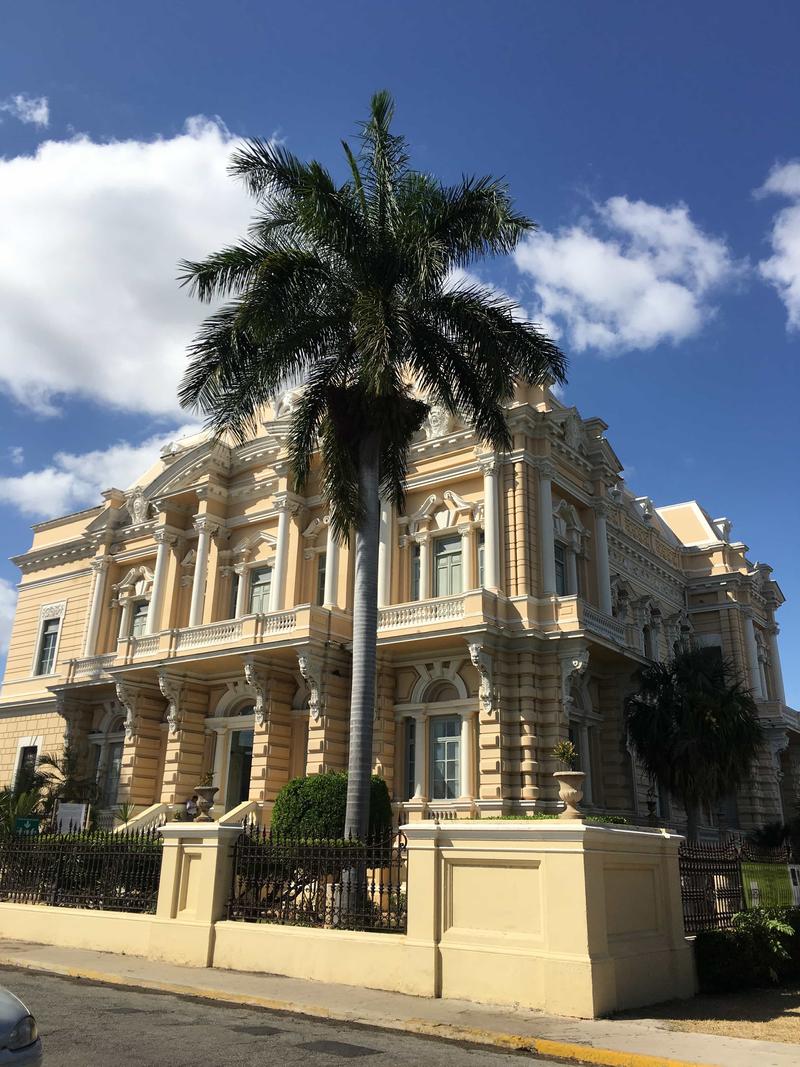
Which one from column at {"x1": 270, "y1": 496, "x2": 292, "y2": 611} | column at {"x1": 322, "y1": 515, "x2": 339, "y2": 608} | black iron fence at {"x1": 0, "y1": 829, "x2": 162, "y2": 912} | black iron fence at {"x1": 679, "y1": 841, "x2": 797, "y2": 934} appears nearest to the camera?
black iron fence at {"x1": 679, "y1": 841, "x2": 797, "y2": 934}

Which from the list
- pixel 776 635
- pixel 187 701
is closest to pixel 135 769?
pixel 187 701

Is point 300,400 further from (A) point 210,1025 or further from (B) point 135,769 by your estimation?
(B) point 135,769

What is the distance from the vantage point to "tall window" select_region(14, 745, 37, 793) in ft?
90.6

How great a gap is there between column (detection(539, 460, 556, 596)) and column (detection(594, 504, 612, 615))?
2345 millimetres

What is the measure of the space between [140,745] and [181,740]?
82.3 inches

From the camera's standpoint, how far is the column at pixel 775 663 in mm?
35844

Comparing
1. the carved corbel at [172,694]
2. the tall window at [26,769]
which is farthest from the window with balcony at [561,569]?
the tall window at [26,769]

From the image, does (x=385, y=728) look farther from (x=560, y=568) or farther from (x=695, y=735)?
(x=695, y=735)

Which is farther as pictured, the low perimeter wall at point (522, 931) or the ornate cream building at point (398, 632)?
the ornate cream building at point (398, 632)

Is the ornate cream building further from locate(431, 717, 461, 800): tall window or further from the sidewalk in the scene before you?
the sidewalk

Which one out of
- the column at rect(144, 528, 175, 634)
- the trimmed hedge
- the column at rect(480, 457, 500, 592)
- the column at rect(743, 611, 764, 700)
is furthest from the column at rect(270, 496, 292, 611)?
the column at rect(743, 611, 764, 700)

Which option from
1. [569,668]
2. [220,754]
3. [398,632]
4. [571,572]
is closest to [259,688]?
[220,754]

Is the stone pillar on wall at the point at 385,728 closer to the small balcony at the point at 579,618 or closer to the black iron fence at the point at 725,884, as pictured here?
the small balcony at the point at 579,618

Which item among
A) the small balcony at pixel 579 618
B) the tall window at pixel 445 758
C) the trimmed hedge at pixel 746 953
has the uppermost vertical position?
the small balcony at pixel 579 618
